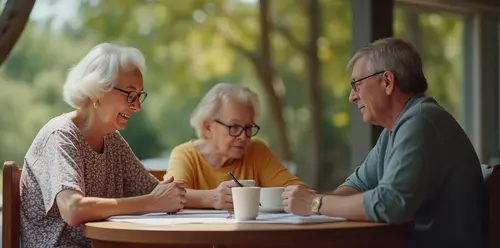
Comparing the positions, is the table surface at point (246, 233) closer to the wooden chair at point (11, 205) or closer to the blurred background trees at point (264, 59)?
the wooden chair at point (11, 205)

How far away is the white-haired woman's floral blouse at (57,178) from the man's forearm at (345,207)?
70 centimetres

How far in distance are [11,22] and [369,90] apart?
1.33 m

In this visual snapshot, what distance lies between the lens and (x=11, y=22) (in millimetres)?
3115

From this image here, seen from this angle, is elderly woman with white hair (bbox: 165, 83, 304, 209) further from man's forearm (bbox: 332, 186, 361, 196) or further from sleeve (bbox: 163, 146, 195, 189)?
man's forearm (bbox: 332, 186, 361, 196)

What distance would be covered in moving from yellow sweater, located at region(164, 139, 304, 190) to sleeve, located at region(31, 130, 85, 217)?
68 cm

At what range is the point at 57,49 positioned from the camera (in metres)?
8.62

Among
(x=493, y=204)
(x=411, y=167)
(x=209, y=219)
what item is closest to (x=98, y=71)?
(x=209, y=219)

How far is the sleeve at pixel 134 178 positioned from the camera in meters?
2.98

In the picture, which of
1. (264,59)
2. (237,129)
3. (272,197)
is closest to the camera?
(272,197)

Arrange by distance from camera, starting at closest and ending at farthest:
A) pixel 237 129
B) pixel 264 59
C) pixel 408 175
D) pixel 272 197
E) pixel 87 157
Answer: pixel 408 175 < pixel 272 197 < pixel 87 157 < pixel 237 129 < pixel 264 59

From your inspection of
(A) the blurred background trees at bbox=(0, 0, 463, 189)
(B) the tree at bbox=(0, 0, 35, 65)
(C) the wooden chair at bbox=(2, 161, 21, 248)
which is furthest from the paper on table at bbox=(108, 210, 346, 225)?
(A) the blurred background trees at bbox=(0, 0, 463, 189)

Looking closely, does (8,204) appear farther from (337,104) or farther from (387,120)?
(337,104)

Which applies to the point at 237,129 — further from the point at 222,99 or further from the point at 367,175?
the point at 367,175

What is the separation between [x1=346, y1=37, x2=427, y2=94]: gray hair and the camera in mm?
2525
